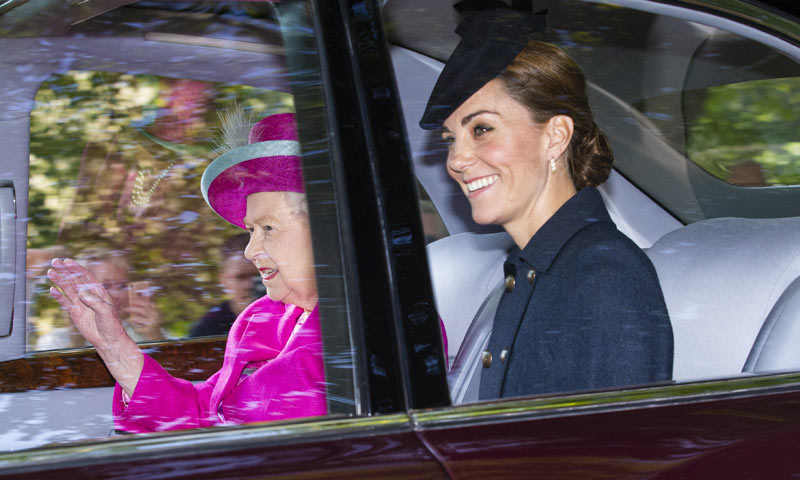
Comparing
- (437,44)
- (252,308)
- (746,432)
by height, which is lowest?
(746,432)

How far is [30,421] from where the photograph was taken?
1.21m

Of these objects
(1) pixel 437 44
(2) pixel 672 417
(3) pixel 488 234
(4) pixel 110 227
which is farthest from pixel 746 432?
(4) pixel 110 227

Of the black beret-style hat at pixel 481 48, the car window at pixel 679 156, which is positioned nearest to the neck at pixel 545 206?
the car window at pixel 679 156

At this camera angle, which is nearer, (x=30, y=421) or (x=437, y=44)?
(x=30, y=421)

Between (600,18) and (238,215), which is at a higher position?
(600,18)

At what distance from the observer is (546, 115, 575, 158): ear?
1.47 m

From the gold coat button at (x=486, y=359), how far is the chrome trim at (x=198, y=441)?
10.9 inches

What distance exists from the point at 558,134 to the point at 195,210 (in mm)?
646

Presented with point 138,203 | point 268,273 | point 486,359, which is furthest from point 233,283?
point 486,359

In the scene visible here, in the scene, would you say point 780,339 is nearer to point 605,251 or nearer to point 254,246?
point 605,251

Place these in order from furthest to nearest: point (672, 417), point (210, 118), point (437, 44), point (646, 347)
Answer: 1. point (437, 44)
2. point (210, 118)
3. point (646, 347)
4. point (672, 417)

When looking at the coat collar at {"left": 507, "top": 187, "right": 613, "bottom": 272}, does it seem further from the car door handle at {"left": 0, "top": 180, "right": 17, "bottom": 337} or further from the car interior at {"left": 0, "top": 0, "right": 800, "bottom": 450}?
the car door handle at {"left": 0, "top": 180, "right": 17, "bottom": 337}

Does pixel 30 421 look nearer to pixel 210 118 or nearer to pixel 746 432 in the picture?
pixel 210 118

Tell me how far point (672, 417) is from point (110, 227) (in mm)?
978
